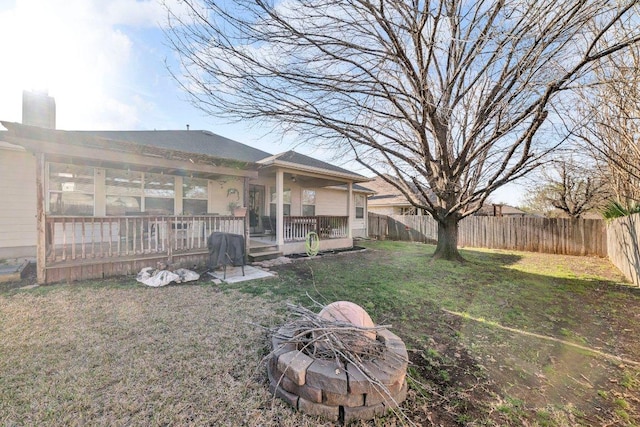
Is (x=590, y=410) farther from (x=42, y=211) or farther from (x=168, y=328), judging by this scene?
(x=42, y=211)

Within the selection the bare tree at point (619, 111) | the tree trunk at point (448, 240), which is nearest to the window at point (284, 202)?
the tree trunk at point (448, 240)

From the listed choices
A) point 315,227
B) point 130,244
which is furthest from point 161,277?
point 315,227

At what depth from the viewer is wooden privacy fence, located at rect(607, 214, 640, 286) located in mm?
5780

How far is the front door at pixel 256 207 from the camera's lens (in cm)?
988

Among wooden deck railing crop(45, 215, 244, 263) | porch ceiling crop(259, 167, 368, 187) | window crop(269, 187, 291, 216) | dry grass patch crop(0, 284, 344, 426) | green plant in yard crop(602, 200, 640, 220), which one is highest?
porch ceiling crop(259, 167, 368, 187)

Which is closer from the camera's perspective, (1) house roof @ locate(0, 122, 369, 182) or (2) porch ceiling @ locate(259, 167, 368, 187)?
(1) house roof @ locate(0, 122, 369, 182)

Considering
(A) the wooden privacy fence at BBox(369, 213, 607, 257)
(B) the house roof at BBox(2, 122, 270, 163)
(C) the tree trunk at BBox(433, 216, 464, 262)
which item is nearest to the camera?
(B) the house roof at BBox(2, 122, 270, 163)

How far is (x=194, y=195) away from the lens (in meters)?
8.20

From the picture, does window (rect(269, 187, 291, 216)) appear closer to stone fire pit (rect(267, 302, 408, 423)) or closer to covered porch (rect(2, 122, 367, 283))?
covered porch (rect(2, 122, 367, 283))

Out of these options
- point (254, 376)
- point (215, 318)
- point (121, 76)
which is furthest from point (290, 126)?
point (254, 376)

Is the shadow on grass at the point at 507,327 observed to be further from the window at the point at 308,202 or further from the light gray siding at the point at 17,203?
the light gray siding at the point at 17,203

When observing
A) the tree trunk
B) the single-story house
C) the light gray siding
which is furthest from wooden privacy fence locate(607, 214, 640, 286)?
the light gray siding

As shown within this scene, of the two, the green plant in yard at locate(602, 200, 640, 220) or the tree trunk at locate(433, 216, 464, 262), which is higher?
the green plant in yard at locate(602, 200, 640, 220)

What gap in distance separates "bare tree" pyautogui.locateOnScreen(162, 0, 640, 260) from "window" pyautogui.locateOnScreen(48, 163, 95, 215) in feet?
15.4
